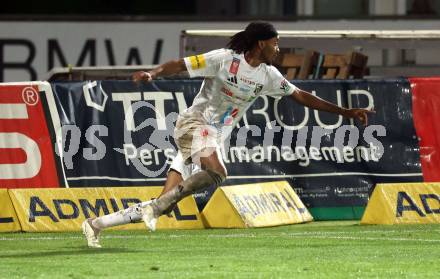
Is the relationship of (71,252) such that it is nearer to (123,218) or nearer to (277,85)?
(123,218)

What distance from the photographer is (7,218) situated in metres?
17.7

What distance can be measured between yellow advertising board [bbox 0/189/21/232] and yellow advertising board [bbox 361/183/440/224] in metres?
3.74

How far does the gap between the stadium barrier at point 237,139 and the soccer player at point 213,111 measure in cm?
458

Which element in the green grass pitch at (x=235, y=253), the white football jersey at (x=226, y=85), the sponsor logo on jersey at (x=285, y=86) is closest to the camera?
the green grass pitch at (x=235, y=253)

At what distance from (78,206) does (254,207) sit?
191cm

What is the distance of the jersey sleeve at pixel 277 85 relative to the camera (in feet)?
49.2

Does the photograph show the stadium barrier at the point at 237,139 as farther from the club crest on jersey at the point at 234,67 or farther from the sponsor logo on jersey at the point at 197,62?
the sponsor logo on jersey at the point at 197,62

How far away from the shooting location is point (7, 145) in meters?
19.3

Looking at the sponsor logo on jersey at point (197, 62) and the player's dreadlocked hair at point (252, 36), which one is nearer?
the sponsor logo on jersey at point (197, 62)

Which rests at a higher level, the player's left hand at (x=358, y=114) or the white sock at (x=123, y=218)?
the player's left hand at (x=358, y=114)

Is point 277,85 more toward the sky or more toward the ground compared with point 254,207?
more toward the sky

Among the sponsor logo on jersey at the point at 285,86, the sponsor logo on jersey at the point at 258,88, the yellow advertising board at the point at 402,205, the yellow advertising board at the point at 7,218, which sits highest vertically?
the sponsor logo on jersey at the point at 258,88

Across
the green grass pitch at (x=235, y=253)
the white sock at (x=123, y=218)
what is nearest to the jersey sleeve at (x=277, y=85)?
the green grass pitch at (x=235, y=253)

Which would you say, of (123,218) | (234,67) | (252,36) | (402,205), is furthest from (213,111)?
(402,205)
